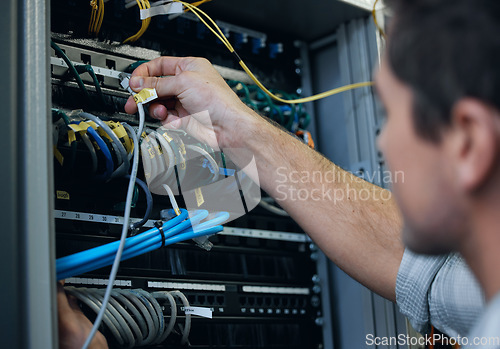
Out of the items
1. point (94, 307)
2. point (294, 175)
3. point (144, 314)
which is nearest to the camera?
point (94, 307)

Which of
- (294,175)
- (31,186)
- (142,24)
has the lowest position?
(31,186)

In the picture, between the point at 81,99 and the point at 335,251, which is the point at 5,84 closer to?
the point at 81,99

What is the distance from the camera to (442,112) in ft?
2.62

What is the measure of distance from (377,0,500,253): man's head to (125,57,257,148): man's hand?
0.56 meters

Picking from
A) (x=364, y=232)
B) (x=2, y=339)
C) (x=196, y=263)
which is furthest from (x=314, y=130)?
(x=2, y=339)

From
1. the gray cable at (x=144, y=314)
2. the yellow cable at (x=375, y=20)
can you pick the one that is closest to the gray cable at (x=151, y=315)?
the gray cable at (x=144, y=314)

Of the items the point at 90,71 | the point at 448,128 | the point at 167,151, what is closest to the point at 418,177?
the point at 448,128

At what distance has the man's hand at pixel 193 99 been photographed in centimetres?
138

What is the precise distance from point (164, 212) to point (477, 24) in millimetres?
848

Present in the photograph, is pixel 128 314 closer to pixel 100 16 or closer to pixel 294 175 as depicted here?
pixel 294 175
